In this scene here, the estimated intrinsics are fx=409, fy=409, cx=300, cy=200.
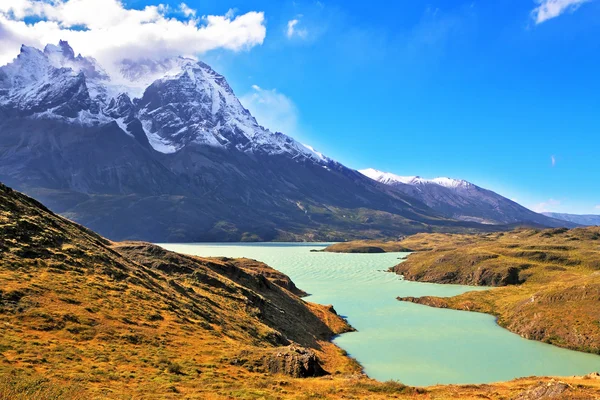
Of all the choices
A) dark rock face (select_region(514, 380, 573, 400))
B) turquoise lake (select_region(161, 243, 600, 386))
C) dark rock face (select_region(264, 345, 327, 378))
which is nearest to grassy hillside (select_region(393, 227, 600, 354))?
turquoise lake (select_region(161, 243, 600, 386))

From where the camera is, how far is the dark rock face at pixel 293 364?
37719 mm

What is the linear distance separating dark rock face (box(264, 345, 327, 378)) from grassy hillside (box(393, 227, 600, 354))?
162 ft

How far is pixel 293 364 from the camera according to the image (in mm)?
38469

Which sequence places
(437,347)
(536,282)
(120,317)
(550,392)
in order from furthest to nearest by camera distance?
(536,282) → (437,347) → (120,317) → (550,392)

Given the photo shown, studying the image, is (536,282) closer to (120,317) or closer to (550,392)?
(550,392)

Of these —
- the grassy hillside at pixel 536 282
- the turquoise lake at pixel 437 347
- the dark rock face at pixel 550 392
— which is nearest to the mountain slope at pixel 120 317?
the turquoise lake at pixel 437 347

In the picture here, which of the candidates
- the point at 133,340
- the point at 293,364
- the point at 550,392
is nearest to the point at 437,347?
the point at 293,364

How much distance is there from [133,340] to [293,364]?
15057 mm

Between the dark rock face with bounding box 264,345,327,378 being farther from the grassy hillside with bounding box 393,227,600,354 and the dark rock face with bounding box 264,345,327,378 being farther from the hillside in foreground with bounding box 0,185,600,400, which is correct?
the grassy hillside with bounding box 393,227,600,354

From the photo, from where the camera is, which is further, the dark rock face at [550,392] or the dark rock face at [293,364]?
the dark rock face at [293,364]

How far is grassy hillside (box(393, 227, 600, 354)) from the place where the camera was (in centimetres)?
7044

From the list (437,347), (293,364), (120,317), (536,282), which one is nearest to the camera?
(293,364)

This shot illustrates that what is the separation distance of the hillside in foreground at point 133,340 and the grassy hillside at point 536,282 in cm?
3673

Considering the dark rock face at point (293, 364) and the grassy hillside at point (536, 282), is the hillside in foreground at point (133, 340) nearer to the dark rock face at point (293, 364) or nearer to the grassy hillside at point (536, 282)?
the dark rock face at point (293, 364)
